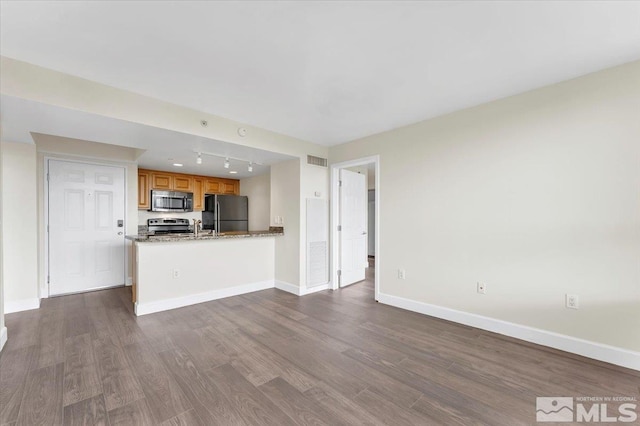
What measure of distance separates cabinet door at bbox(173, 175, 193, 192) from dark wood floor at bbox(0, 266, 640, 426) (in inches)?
117

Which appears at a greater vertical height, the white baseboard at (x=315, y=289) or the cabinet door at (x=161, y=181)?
the cabinet door at (x=161, y=181)

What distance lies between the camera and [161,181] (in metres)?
5.45

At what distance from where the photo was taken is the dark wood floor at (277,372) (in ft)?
5.64

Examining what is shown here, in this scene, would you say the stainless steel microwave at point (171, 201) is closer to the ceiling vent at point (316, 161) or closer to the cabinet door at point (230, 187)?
the cabinet door at point (230, 187)

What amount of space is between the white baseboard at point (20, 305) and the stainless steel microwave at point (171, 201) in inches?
87.2

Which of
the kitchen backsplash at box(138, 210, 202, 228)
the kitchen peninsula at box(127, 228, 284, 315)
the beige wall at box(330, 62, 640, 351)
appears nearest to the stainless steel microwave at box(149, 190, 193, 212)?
the kitchen backsplash at box(138, 210, 202, 228)


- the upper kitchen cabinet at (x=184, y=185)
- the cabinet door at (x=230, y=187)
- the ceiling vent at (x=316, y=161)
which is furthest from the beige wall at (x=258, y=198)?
the ceiling vent at (x=316, y=161)

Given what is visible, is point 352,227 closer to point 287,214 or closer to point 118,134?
point 287,214

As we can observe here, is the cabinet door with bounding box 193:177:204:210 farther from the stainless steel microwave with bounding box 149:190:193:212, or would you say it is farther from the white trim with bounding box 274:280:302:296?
the white trim with bounding box 274:280:302:296

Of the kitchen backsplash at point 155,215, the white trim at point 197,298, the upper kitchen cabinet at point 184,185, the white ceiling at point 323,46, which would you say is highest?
the white ceiling at point 323,46

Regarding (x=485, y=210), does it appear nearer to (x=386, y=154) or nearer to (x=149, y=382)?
Result: (x=386, y=154)

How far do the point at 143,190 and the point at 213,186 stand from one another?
1395 mm

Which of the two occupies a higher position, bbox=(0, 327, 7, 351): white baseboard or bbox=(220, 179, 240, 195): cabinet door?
bbox=(220, 179, 240, 195): cabinet door

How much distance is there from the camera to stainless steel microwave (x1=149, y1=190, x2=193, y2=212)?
537 cm
